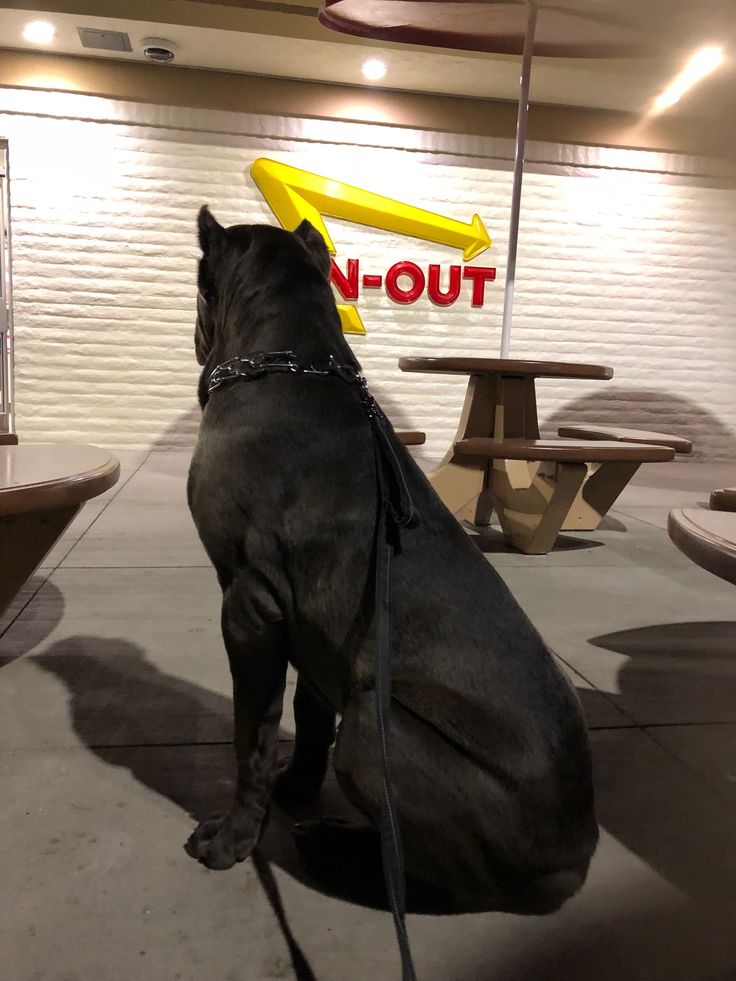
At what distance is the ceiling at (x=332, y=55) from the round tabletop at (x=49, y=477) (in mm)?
4403

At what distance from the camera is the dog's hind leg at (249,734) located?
1233mm

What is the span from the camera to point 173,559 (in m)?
3.29

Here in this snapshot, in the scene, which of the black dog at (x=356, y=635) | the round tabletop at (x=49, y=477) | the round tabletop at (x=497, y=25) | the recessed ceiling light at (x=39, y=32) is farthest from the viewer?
the recessed ceiling light at (x=39, y=32)

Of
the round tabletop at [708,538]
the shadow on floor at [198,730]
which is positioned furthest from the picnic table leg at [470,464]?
the round tabletop at [708,538]

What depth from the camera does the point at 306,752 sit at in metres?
1.47

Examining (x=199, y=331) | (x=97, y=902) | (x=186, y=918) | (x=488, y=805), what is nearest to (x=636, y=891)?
(x=488, y=805)

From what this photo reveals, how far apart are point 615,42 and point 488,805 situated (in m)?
5.37

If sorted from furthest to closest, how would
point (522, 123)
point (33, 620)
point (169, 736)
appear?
point (522, 123) < point (33, 620) < point (169, 736)

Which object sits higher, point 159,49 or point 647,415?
point 159,49

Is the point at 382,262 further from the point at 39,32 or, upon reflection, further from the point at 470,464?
the point at 470,464

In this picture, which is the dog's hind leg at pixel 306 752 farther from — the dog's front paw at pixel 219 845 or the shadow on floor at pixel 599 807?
the dog's front paw at pixel 219 845

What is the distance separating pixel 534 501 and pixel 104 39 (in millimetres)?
5113

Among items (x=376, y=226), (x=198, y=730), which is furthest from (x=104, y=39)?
(x=198, y=730)

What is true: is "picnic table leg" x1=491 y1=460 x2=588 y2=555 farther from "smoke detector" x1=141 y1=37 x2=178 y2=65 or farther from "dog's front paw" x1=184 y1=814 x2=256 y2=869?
"smoke detector" x1=141 y1=37 x2=178 y2=65
